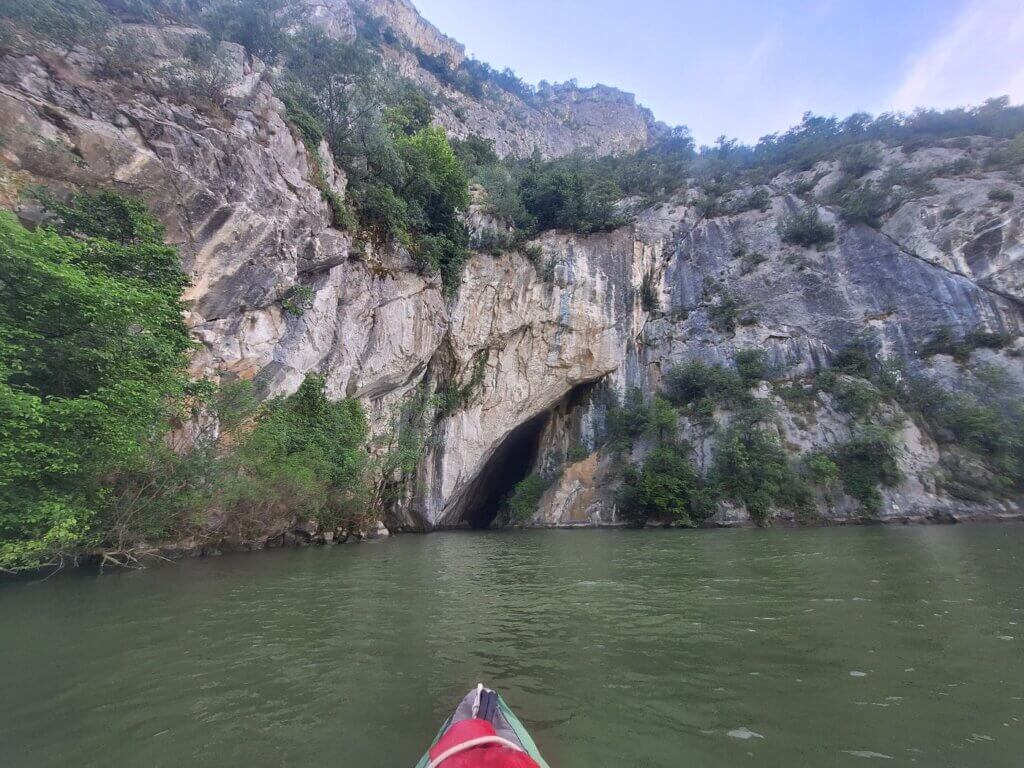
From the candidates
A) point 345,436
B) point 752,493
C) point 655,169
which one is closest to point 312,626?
point 345,436

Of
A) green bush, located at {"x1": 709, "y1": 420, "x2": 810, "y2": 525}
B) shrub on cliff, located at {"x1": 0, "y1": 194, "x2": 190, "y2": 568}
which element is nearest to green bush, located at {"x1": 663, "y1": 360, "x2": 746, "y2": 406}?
green bush, located at {"x1": 709, "y1": 420, "x2": 810, "y2": 525}

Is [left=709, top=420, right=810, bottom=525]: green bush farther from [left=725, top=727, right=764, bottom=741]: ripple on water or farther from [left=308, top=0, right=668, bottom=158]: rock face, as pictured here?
[left=308, top=0, right=668, bottom=158]: rock face

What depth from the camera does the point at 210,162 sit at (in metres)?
13.4

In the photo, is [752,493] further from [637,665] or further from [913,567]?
[637,665]

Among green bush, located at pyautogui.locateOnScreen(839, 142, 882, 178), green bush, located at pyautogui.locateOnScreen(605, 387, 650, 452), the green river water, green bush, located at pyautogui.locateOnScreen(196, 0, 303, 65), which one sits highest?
green bush, located at pyautogui.locateOnScreen(839, 142, 882, 178)

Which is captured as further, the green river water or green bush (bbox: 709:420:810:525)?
green bush (bbox: 709:420:810:525)

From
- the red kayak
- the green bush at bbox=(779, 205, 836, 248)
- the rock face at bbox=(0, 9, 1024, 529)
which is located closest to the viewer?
the red kayak

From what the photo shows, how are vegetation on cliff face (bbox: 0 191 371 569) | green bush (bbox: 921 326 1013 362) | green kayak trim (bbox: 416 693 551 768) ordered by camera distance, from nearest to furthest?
green kayak trim (bbox: 416 693 551 768)
vegetation on cliff face (bbox: 0 191 371 569)
green bush (bbox: 921 326 1013 362)

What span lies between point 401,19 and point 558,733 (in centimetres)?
6866

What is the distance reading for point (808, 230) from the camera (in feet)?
101

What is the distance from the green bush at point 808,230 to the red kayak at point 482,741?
123ft

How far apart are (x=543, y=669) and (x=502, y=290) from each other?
23.3 meters

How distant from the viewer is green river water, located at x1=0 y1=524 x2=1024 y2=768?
2.54 m

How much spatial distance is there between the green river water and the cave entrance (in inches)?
834
